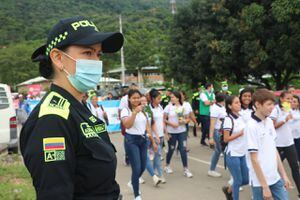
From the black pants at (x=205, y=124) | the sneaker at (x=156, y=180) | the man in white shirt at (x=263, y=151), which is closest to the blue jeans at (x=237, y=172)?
the man in white shirt at (x=263, y=151)

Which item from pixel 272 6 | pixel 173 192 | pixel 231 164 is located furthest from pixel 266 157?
pixel 272 6

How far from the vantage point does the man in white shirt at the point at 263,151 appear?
3775 millimetres

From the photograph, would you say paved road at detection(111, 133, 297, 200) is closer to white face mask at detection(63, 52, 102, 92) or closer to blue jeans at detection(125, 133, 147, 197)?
blue jeans at detection(125, 133, 147, 197)

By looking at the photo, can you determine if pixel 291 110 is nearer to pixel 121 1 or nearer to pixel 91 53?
pixel 91 53

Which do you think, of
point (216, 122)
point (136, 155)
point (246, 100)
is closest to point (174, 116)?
point (216, 122)

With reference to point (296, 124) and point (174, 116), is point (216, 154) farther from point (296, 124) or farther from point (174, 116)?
point (296, 124)

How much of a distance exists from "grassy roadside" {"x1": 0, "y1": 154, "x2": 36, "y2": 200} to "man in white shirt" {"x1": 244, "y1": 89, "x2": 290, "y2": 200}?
3.36 meters

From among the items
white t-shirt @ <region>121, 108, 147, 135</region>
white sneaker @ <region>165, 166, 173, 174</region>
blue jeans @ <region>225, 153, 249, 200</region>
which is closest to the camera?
blue jeans @ <region>225, 153, 249, 200</region>

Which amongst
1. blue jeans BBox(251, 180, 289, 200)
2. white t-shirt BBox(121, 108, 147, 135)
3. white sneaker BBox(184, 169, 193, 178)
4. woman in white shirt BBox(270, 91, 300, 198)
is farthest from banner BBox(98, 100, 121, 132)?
blue jeans BBox(251, 180, 289, 200)

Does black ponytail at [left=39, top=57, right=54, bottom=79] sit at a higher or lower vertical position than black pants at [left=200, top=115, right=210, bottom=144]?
higher

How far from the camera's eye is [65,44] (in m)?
1.81

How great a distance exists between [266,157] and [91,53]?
2.56 meters

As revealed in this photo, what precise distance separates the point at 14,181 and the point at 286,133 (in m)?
4.77

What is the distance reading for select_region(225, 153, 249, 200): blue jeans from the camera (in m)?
5.22
